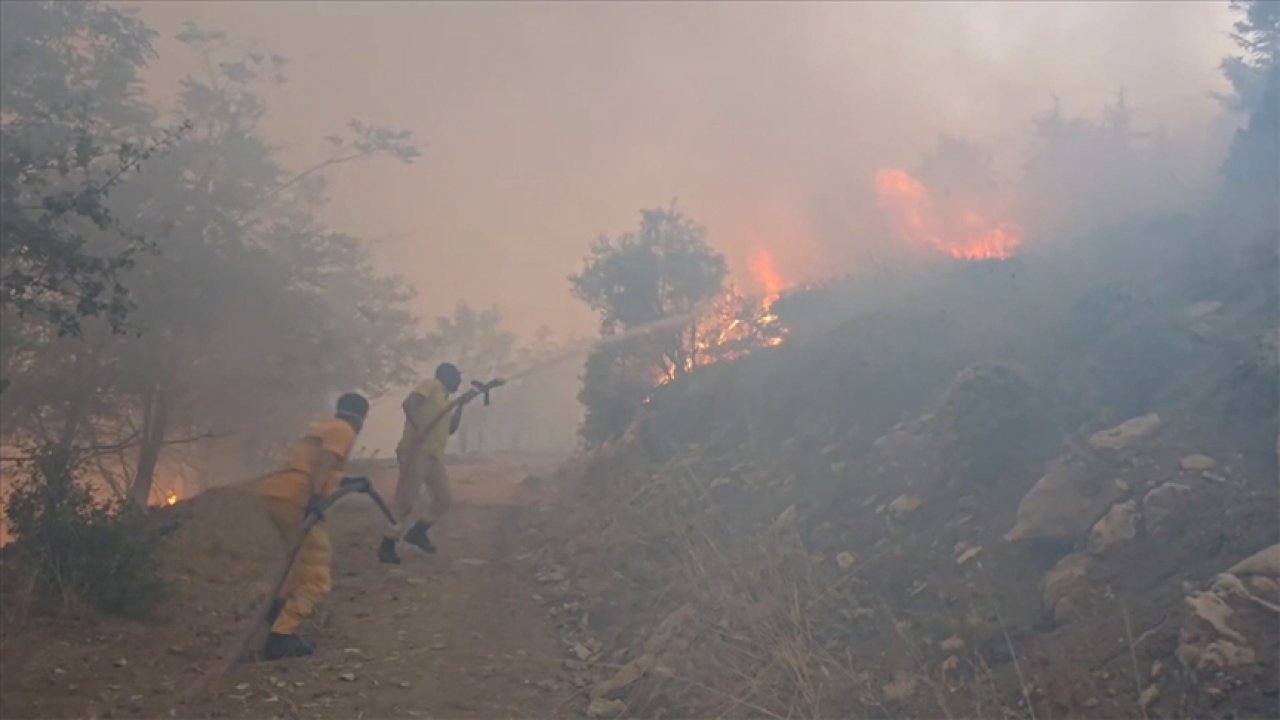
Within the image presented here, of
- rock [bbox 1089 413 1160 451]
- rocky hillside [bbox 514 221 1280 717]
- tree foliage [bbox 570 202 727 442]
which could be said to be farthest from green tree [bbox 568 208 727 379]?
rock [bbox 1089 413 1160 451]

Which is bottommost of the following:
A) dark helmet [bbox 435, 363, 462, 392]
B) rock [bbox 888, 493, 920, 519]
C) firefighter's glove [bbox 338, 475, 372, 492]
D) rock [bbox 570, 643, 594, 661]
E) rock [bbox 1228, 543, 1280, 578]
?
rock [bbox 570, 643, 594, 661]

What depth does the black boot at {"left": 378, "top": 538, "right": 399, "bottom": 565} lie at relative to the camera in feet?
32.6

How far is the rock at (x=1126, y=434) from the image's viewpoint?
810cm

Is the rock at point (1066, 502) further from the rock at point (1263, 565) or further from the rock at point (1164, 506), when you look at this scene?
the rock at point (1263, 565)

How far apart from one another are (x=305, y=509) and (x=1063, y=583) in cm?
574

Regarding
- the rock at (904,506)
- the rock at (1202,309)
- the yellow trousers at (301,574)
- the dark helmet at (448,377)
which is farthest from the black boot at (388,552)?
the rock at (1202,309)

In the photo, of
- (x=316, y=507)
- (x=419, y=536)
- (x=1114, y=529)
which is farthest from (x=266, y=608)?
(x=1114, y=529)

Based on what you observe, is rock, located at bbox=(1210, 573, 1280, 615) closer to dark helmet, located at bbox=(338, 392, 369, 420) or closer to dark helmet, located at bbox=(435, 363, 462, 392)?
dark helmet, located at bbox=(338, 392, 369, 420)

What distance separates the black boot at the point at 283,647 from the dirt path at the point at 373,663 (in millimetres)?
87

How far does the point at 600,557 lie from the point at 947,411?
162 inches

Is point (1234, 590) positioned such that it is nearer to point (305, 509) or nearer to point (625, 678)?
point (625, 678)

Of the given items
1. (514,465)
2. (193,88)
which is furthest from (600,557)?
(193,88)

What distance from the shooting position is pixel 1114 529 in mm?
6816

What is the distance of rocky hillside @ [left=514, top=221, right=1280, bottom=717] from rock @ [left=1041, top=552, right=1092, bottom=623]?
0.08ft
